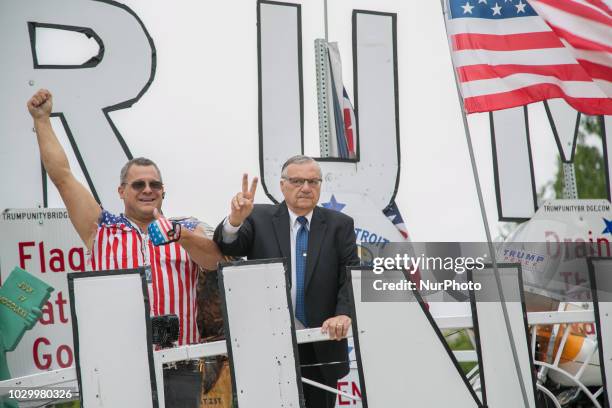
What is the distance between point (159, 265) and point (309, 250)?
0.67 meters

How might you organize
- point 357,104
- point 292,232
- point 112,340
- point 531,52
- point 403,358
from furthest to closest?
point 357,104, point 531,52, point 292,232, point 403,358, point 112,340

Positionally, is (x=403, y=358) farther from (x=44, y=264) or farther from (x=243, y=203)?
(x=44, y=264)

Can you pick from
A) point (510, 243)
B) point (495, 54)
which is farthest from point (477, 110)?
point (510, 243)

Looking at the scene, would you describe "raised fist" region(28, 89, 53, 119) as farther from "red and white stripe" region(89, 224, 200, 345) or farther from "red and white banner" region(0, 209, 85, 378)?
"red and white banner" region(0, 209, 85, 378)

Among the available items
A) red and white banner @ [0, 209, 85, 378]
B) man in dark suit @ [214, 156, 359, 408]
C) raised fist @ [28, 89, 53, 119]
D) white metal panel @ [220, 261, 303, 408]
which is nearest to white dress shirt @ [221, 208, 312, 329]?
man in dark suit @ [214, 156, 359, 408]

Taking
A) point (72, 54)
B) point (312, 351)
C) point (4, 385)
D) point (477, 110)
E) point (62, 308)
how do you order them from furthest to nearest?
1. point (72, 54)
2. point (62, 308)
3. point (477, 110)
4. point (312, 351)
5. point (4, 385)

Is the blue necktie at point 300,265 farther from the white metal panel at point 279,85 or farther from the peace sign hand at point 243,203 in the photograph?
the white metal panel at point 279,85

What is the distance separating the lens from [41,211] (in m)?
4.92

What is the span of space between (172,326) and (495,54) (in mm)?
2213

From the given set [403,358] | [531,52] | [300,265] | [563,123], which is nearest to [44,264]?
[300,265]

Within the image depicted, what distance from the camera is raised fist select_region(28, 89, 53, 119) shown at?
3877 mm

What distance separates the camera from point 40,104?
388 cm

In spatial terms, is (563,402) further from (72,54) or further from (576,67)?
(72,54)

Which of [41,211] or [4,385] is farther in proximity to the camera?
[41,211]
